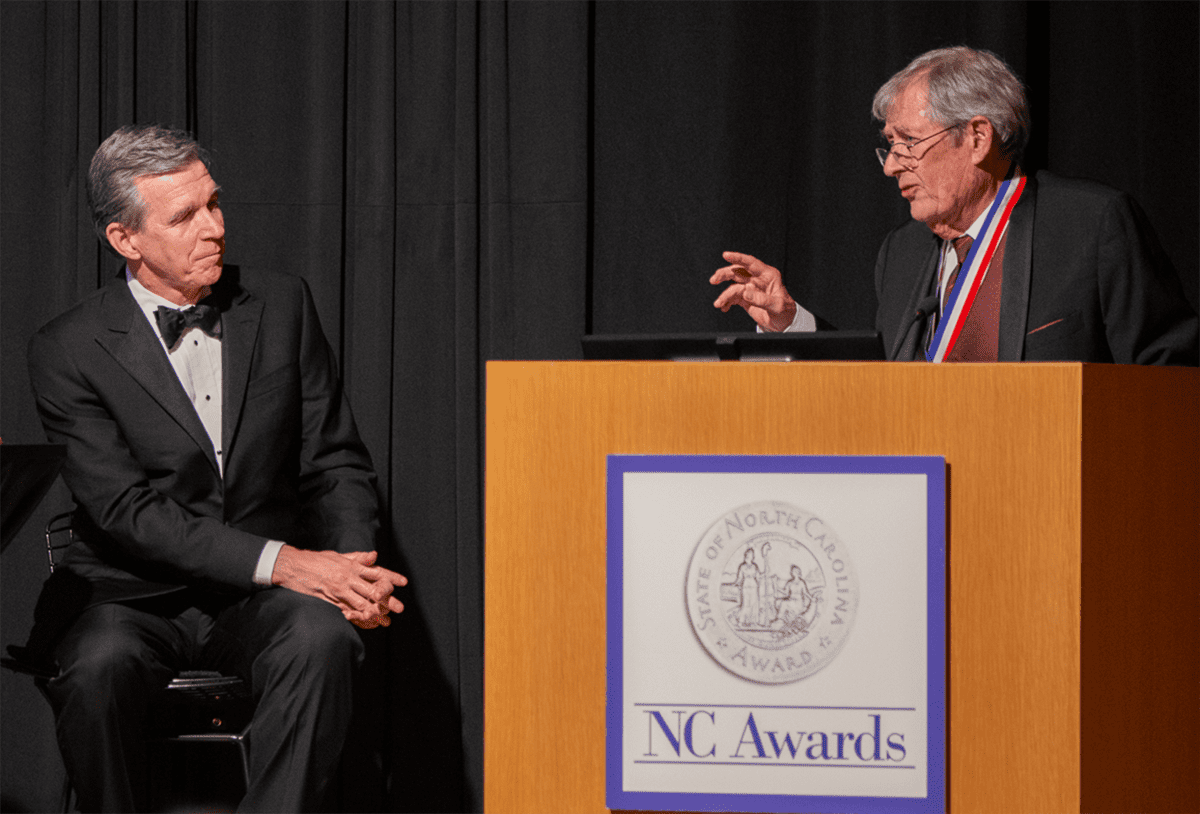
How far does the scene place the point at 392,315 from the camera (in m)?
2.91

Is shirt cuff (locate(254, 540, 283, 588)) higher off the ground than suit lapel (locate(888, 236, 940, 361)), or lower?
lower

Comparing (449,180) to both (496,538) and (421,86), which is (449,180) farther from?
(496,538)

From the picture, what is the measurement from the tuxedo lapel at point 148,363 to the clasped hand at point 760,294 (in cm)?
108

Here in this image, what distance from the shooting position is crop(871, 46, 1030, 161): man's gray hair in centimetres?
209

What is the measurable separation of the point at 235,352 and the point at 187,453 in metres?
0.23

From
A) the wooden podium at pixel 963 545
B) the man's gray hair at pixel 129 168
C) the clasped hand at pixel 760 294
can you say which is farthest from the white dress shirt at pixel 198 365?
the wooden podium at pixel 963 545

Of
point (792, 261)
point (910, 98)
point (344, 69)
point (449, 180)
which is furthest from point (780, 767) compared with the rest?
point (344, 69)

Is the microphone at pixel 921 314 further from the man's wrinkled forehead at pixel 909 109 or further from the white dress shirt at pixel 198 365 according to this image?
the white dress shirt at pixel 198 365

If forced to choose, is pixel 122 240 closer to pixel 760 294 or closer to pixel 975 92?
pixel 760 294

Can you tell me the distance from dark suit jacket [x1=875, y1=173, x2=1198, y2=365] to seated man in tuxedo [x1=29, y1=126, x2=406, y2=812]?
3.84 ft

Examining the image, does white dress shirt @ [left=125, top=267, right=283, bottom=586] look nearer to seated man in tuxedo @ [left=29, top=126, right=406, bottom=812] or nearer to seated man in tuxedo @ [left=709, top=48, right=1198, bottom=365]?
seated man in tuxedo @ [left=29, top=126, right=406, bottom=812]

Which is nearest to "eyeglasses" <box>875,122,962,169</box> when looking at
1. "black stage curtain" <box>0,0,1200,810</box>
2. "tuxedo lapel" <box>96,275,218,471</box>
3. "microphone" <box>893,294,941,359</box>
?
"microphone" <box>893,294,941,359</box>

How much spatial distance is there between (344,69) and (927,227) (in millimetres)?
1517

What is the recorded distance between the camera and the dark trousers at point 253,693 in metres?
2.00
